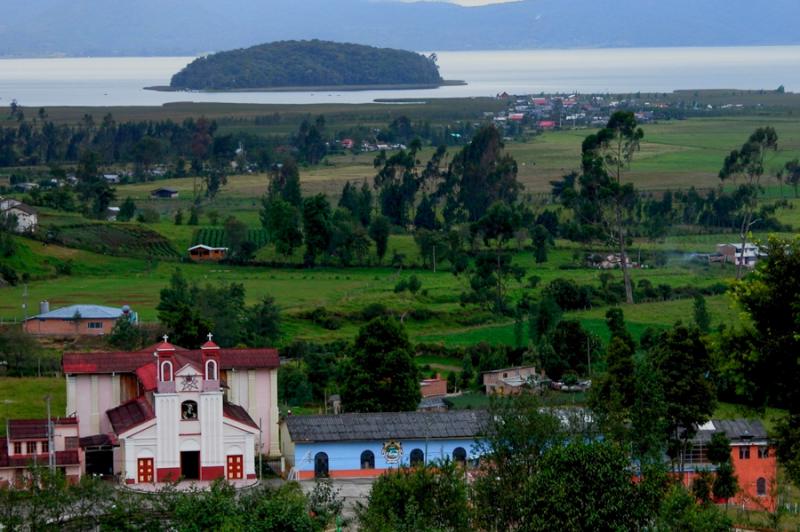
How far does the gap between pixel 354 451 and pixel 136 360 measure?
468 centimetres

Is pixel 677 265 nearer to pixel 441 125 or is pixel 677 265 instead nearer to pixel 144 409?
pixel 144 409

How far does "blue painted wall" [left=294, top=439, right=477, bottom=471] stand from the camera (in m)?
29.0

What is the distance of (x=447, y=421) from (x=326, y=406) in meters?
5.33

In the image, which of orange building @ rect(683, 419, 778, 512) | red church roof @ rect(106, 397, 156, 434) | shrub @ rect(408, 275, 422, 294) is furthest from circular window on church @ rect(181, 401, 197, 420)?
shrub @ rect(408, 275, 422, 294)

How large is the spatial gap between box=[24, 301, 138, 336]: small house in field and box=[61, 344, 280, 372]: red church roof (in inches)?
460

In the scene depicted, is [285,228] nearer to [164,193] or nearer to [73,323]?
[73,323]

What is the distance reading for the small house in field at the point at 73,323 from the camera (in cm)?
4238

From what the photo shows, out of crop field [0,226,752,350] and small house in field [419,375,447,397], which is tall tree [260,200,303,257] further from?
Answer: small house in field [419,375,447,397]

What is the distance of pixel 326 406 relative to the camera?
34.4 metres

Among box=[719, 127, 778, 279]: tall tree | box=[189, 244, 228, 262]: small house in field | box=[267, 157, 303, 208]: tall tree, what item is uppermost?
box=[719, 127, 778, 279]: tall tree

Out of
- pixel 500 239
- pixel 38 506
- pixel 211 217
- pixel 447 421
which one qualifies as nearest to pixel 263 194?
pixel 211 217

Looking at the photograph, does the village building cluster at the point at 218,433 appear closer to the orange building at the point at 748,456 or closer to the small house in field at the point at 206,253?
the orange building at the point at 748,456

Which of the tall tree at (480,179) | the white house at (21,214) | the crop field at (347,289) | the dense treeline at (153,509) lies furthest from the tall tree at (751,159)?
the dense treeline at (153,509)

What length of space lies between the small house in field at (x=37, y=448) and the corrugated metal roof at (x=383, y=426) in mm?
3960
